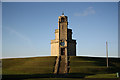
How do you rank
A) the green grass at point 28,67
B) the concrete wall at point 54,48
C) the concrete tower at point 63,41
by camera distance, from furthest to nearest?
the concrete wall at point 54,48, the concrete tower at point 63,41, the green grass at point 28,67

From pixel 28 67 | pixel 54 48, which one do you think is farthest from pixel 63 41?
pixel 28 67

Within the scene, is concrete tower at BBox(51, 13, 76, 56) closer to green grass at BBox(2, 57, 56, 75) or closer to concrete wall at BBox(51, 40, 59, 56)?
concrete wall at BBox(51, 40, 59, 56)

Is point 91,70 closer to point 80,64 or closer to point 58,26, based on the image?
point 80,64

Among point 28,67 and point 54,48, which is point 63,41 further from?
point 28,67

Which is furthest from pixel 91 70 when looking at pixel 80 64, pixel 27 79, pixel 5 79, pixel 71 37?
pixel 71 37

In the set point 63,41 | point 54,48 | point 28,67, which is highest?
point 63,41

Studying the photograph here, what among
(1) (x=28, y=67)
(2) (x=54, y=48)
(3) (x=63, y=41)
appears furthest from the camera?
(2) (x=54, y=48)

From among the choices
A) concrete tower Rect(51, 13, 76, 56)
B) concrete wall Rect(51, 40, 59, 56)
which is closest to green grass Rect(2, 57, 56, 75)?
concrete tower Rect(51, 13, 76, 56)

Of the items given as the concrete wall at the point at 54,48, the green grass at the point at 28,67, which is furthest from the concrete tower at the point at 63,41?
the green grass at the point at 28,67

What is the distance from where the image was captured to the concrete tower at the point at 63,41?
235ft

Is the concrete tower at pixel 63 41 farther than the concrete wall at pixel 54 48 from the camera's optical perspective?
No

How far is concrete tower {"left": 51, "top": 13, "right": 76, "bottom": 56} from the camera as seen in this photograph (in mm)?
71750

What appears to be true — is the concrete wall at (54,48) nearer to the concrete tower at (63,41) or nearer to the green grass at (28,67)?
the concrete tower at (63,41)

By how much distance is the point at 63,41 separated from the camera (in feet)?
236
